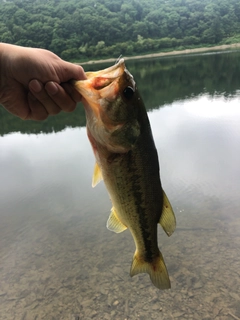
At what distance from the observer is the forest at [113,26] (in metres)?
61.8

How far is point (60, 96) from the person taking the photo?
2225 millimetres

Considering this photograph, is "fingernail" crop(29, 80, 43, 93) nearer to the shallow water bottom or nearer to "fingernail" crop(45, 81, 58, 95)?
"fingernail" crop(45, 81, 58, 95)

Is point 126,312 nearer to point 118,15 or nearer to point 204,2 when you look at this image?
point 118,15

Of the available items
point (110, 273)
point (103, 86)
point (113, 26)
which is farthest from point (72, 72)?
point (113, 26)

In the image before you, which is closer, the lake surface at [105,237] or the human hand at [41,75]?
the human hand at [41,75]

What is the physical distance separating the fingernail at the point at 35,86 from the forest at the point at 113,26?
57.9 meters

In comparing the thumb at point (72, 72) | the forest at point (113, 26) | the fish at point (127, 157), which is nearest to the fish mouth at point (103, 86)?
the fish at point (127, 157)

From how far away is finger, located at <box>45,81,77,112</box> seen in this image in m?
2.16

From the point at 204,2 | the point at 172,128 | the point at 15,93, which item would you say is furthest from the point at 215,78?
the point at 204,2

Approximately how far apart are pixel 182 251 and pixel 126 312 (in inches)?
79.2

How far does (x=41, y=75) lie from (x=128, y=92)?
28.6 inches

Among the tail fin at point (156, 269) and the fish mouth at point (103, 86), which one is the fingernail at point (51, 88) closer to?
the fish mouth at point (103, 86)

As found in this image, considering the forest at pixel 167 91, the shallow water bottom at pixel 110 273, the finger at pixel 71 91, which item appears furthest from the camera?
the forest at pixel 167 91

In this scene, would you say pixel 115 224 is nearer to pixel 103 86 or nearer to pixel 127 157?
pixel 127 157
